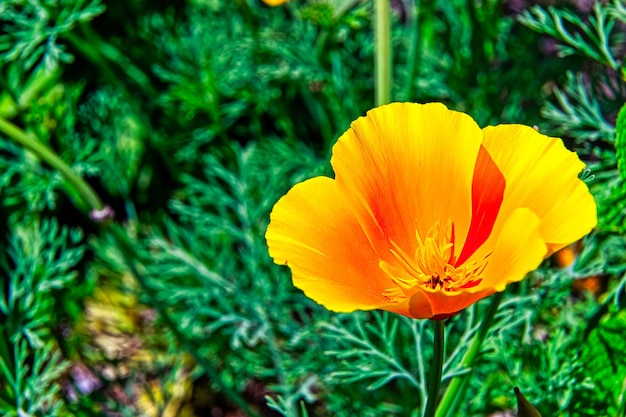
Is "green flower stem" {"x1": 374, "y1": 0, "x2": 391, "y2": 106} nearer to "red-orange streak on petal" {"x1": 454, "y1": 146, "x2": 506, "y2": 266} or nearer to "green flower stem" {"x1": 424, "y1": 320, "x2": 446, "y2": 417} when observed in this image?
"red-orange streak on petal" {"x1": 454, "y1": 146, "x2": 506, "y2": 266}

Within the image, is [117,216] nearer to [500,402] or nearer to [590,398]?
[500,402]

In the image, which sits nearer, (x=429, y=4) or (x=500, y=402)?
(x=500, y=402)

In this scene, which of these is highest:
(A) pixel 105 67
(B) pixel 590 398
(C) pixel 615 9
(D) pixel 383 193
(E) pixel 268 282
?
(C) pixel 615 9

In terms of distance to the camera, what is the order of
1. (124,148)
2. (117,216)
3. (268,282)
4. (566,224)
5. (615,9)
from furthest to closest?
(117,216), (124,148), (268,282), (615,9), (566,224)

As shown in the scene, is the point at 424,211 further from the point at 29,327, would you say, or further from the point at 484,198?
the point at 29,327

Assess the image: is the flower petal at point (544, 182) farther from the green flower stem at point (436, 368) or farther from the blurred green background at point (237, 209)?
the blurred green background at point (237, 209)

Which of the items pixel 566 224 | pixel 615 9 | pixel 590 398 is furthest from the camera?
pixel 615 9

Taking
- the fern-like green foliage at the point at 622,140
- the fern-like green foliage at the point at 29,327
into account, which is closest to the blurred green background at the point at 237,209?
the fern-like green foliage at the point at 29,327

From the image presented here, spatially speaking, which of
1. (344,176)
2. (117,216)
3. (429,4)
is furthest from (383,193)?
(117,216)
